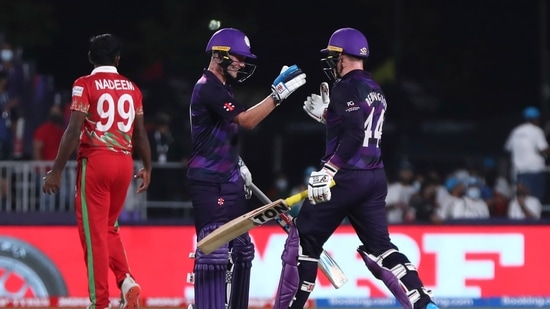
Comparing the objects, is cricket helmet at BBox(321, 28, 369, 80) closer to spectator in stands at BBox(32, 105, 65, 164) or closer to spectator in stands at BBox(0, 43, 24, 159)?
spectator in stands at BBox(32, 105, 65, 164)

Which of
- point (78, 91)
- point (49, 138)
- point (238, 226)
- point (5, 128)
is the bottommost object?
point (238, 226)

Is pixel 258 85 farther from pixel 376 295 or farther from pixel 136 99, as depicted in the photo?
pixel 136 99

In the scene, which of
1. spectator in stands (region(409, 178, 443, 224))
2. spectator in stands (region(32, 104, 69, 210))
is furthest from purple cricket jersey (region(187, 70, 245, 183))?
spectator in stands (region(409, 178, 443, 224))

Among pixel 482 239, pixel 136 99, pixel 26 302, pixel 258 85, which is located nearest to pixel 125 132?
pixel 136 99

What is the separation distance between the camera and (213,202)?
10508 mm

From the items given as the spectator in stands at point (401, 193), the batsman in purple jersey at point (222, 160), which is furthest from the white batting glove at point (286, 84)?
the spectator in stands at point (401, 193)

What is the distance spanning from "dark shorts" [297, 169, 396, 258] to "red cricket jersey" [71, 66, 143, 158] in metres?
1.55

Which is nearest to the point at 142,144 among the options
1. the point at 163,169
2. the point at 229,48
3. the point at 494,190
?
the point at 229,48

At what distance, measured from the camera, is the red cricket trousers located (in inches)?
412

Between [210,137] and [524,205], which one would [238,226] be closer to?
[210,137]

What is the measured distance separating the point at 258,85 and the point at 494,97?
5475mm

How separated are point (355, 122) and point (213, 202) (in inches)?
49.3

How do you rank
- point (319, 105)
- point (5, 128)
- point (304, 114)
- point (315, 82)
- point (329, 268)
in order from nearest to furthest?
point (319, 105)
point (329, 268)
point (5, 128)
point (315, 82)
point (304, 114)

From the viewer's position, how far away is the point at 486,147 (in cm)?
2428
